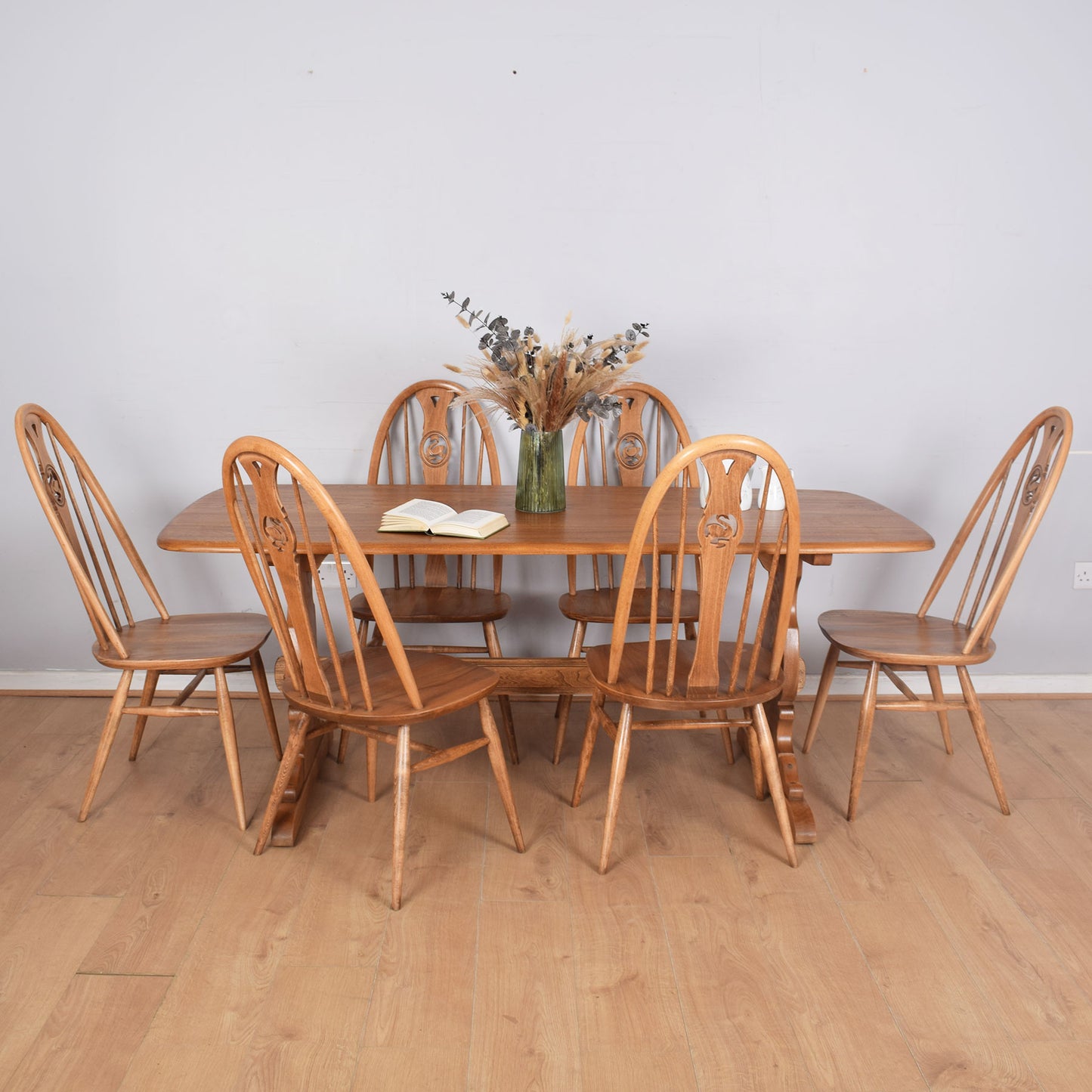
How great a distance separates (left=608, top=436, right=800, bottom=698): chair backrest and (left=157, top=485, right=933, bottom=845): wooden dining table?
0.07 metres

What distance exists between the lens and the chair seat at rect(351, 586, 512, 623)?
2.51 m

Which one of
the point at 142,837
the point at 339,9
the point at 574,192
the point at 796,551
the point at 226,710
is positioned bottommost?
the point at 142,837

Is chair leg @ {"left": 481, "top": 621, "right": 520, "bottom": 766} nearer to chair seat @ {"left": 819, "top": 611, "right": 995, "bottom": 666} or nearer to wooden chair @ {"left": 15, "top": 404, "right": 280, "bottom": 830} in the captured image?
wooden chair @ {"left": 15, "top": 404, "right": 280, "bottom": 830}

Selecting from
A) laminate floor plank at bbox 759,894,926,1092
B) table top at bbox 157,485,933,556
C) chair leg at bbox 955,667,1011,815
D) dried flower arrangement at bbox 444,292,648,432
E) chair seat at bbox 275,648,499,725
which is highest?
dried flower arrangement at bbox 444,292,648,432

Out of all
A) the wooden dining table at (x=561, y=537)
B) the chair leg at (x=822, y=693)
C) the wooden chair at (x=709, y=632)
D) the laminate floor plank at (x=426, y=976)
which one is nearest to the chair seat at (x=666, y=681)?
the wooden chair at (x=709, y=632)

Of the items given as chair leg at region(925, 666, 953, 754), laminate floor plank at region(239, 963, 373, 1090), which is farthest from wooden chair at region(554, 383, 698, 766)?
laminate floor plank at region(239, 963, 373, 1090)

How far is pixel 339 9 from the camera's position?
8.57 ft

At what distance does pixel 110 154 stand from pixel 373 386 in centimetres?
96

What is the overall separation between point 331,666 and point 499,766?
0.46 metres

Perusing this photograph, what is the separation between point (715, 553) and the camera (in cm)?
184

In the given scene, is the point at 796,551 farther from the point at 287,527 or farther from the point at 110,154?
the point at 110,154

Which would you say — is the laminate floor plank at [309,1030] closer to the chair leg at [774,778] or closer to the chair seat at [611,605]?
the chair leg at [774,778]

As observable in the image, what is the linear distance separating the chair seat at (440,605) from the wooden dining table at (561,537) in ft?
0.46

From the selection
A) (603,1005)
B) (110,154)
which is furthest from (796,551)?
(110,154)
